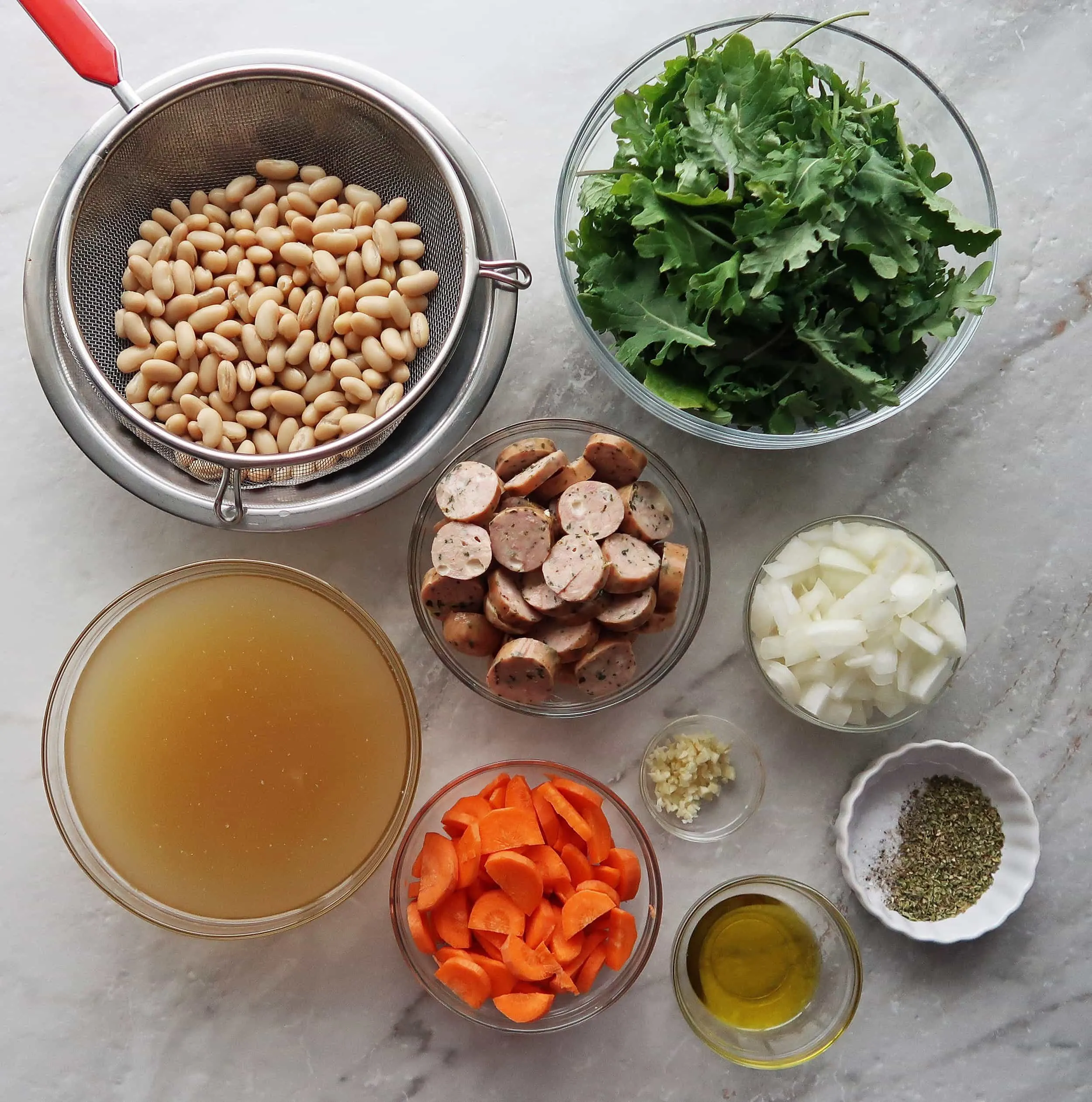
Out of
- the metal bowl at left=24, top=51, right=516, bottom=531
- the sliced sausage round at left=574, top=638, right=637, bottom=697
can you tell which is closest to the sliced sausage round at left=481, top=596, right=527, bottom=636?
the sliced sausage round at left=574, top=638, right=637, bottom=697

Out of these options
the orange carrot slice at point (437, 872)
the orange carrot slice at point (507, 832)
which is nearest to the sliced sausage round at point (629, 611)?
the orange carrot slice at point (507, 832)

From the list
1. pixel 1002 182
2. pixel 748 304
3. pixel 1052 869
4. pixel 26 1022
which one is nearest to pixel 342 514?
pixel 748 304

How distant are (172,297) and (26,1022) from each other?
127cm

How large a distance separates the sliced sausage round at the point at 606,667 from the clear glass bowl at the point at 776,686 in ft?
0.68

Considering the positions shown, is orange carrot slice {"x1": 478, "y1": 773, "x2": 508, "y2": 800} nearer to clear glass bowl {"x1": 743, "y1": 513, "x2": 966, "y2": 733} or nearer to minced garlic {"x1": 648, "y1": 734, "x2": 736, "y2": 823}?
minced garlic {"x1": 648, "y1": 734, "x2": 736, "y2": 823}

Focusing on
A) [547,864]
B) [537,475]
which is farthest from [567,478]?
[547,864]

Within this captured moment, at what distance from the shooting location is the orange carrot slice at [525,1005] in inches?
56.2

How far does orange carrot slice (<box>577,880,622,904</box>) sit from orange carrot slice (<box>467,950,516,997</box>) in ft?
0.22

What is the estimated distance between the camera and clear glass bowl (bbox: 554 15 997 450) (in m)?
1.45

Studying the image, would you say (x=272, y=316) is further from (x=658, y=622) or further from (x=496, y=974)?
(x=496, y=974)

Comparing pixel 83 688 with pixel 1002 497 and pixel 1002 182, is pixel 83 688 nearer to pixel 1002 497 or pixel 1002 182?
pixel 1002 497

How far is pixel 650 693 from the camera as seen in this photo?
5.37 feet

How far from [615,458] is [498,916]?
0.74m

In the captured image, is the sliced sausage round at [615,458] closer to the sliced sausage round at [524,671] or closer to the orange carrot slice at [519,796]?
the sliced sausage round at [524,671]
